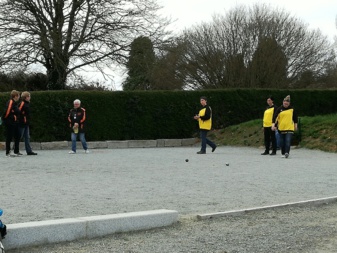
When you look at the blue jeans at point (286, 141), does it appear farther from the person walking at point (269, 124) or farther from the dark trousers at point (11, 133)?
the dark trousers at point (11, 133)

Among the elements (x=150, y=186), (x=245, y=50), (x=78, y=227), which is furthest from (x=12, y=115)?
(x=245, y=50)

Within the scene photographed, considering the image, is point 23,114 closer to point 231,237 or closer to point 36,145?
point 36,145

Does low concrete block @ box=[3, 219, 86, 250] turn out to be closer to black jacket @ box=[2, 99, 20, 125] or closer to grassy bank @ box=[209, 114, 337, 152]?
black jacket @ box=[2, 99, 20, 125]

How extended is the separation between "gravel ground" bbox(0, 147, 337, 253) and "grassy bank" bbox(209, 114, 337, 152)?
695 cm

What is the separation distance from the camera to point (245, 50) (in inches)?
1469

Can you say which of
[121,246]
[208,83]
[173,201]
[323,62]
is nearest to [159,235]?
[121,246]

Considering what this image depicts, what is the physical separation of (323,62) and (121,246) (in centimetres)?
3781

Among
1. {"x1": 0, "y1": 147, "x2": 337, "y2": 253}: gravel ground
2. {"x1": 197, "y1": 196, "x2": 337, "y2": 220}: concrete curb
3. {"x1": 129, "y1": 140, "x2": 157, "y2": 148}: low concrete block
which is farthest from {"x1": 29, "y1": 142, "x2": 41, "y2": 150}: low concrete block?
{"x1": 197, "y1": 196, "x2": 337, "y2": 220}: concrete curb

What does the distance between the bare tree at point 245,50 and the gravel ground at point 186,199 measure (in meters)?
23.5

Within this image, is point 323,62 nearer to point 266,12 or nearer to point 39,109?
point 266,12

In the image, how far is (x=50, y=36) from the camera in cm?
2936

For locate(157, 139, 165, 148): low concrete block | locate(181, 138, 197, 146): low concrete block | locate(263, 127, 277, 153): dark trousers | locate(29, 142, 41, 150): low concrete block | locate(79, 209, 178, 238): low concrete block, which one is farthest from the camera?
locate(181, 138, 197, 146): low concrete block

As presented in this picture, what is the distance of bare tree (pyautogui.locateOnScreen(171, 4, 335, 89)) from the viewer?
3697 centimetres

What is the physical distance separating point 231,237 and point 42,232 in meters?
1.91
